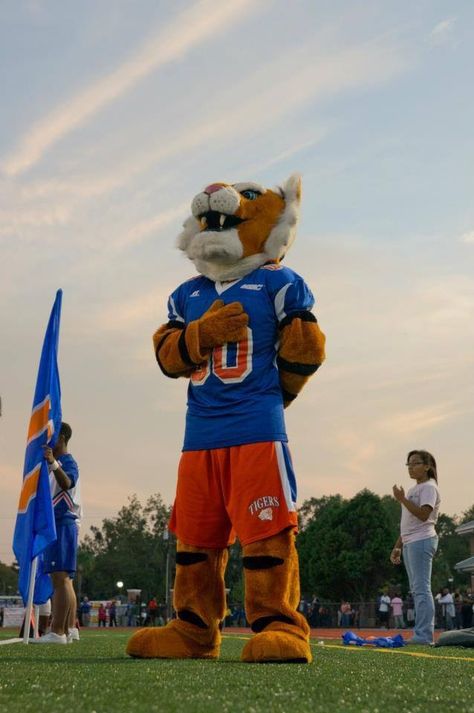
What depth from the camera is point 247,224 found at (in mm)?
5031

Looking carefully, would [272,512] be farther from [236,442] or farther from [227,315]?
[227,315]

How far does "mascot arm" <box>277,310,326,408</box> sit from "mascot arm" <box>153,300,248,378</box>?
8.8 inches

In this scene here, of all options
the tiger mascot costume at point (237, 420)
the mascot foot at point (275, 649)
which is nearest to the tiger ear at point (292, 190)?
the tiger mascot costume at point (237, 420)

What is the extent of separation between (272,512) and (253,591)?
382mm

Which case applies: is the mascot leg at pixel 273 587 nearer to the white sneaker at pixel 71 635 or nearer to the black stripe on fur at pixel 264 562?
Answer: the black stripe on fur at pixel 264 562

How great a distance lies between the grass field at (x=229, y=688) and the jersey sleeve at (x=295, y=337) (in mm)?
1594

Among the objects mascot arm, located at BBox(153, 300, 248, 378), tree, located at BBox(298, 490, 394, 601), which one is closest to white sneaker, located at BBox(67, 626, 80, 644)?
mascot arm, located at BBox(153, 300, 248, 378)

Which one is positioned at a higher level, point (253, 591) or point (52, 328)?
point (52, 328)

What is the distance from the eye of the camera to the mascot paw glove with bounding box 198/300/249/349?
15.0 ft

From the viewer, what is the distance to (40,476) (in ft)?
21.0

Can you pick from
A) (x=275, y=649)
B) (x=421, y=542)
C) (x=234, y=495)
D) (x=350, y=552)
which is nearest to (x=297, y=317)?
(x=234, y=495)

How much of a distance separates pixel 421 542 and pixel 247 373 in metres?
3.58

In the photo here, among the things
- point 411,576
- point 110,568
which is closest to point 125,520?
point 110,568

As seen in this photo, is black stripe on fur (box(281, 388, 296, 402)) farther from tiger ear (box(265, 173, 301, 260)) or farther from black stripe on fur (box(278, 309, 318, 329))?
tiger ear (box(265, 173, 301, 260))
